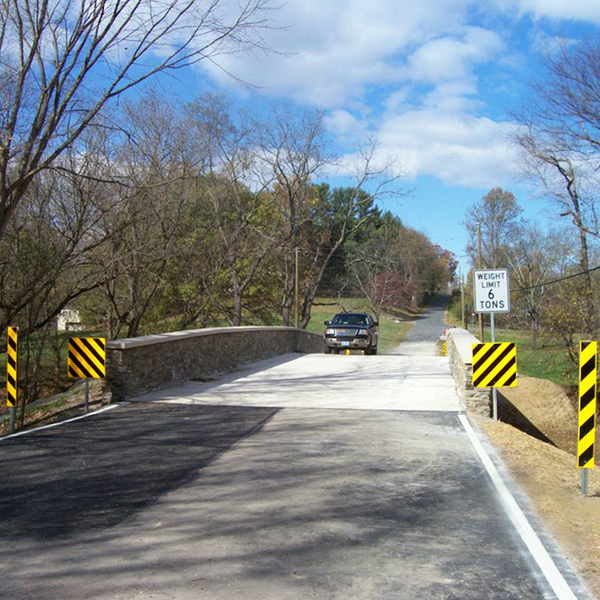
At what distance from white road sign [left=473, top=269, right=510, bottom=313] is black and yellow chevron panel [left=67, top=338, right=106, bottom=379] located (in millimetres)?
6594

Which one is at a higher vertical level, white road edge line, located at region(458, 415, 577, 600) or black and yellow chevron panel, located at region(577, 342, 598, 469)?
black and yellow chevron panel, located at region(577, 342, 598, 469)

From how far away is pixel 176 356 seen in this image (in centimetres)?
1341

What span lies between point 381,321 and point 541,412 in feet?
170

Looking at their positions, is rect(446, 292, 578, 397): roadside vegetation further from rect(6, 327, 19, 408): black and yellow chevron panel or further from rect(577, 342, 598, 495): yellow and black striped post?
rect(6, 327, 19, 408): black and yellow chevron panel

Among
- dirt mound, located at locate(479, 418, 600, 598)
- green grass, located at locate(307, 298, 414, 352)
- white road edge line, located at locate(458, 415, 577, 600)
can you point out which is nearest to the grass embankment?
green grass, located at locate(307, 298, 414, 352)

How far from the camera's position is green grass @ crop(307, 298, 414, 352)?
187 feet

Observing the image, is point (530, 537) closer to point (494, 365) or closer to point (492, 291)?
point (494, 365)

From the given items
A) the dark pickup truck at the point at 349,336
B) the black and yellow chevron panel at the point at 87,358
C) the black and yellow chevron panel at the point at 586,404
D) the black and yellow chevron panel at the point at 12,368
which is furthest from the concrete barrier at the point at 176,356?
the black and yellow chevron panel at the point at 586,404

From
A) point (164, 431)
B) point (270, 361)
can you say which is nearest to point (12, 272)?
point (270, 361)

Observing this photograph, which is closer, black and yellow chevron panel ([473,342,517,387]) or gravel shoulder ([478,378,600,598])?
gravel shoulder ([478,378,600,598])

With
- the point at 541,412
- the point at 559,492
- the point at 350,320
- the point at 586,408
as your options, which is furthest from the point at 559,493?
the point at 350,320

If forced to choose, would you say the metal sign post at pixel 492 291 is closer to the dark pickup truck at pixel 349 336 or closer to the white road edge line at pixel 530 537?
the white road edge line at pixel 530 537

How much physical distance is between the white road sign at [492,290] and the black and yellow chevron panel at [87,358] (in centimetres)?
659

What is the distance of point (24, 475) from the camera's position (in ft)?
21.6
